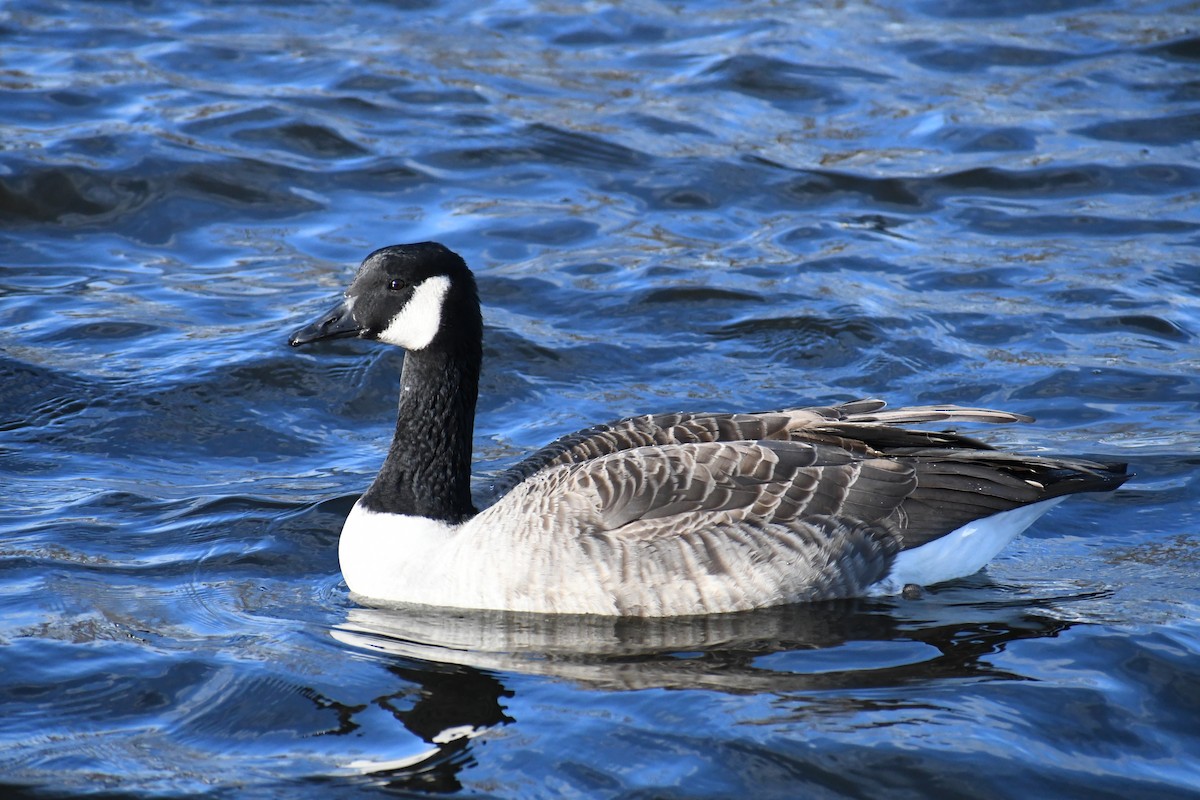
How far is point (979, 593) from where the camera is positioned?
8.87m

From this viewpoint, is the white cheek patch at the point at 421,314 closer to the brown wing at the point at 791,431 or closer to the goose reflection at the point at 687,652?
the brown wing at the point at 791,431

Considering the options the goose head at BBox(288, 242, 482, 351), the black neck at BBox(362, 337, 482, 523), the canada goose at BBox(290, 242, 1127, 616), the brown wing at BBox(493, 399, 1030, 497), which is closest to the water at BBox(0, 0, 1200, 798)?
the canada goose at BBox(290, 242, 1127, 616)

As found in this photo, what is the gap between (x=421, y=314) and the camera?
8.90 meters

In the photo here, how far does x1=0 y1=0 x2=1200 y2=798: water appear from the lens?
7.14m

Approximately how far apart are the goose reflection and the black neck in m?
0.73

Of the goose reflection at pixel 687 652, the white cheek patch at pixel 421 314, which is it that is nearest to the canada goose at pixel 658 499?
the white cheek patch at pixel 421 314

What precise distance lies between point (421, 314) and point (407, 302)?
0.11 meters

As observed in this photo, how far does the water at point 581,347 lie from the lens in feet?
23.4

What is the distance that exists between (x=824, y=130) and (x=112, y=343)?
27.6ft

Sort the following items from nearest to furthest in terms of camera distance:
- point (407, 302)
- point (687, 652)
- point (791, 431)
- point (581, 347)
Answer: point (687, 652)
point (407, 302)
point (791, 431)
point (581, 347)

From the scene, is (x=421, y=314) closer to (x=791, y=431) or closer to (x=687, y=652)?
(x=791, y=431)

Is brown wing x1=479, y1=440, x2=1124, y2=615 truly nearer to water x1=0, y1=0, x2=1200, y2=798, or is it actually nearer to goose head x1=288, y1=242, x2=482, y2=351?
water x1=0, y1=0, x2=1200, y2=798

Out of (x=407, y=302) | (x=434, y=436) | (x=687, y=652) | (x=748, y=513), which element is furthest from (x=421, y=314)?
→ (x=687, y=652)

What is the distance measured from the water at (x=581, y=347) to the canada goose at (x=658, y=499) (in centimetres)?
23
